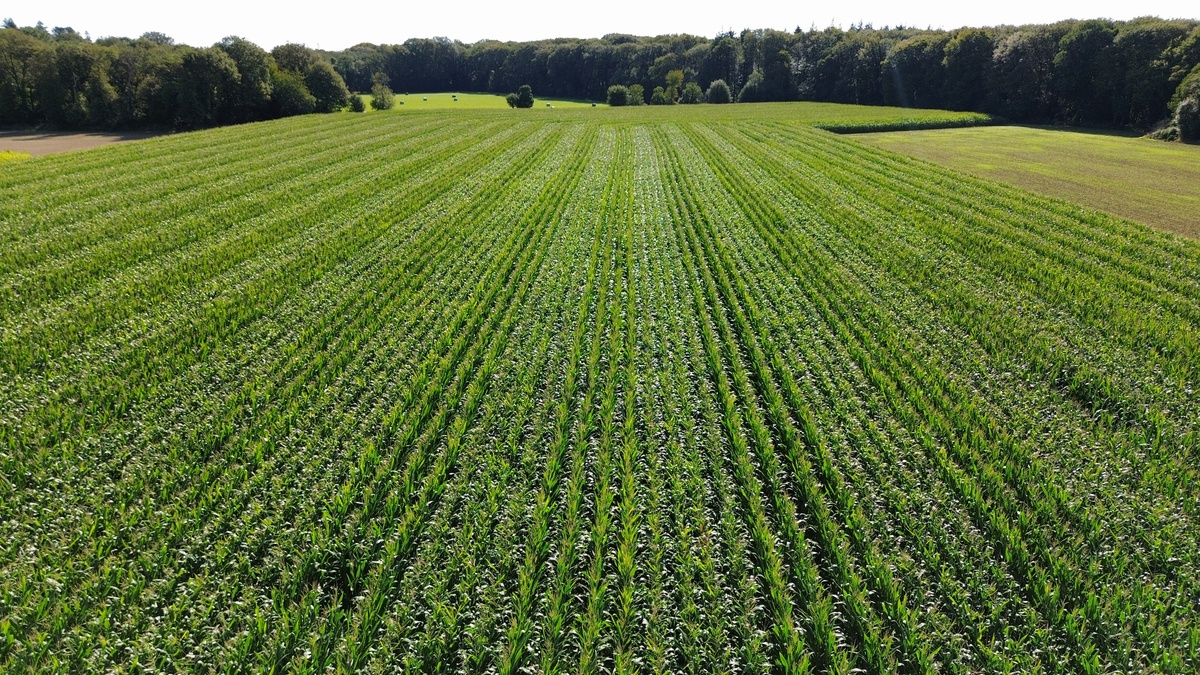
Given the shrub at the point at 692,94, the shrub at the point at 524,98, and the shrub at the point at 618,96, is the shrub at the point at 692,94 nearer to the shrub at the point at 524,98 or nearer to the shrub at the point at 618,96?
the shrub at the point at 618,96

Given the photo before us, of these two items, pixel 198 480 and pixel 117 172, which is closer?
pixel 198 480

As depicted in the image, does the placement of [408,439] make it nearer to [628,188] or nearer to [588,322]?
[588,322]

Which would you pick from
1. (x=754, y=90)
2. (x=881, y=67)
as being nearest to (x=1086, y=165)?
(x=881, y=67)

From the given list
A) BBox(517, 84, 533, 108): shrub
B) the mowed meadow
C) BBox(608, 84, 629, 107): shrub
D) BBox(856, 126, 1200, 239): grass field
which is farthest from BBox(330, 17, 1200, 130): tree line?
the mowed meadow

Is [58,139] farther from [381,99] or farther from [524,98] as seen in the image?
[524,98]

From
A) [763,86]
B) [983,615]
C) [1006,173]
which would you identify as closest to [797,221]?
[983,615]

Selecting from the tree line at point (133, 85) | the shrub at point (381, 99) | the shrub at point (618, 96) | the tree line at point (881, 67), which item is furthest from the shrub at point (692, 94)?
the tree line at point (133, 85)
